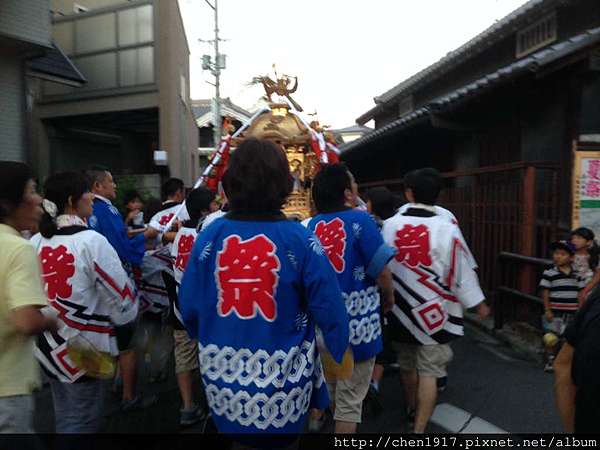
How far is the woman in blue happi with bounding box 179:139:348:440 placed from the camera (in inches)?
85.9

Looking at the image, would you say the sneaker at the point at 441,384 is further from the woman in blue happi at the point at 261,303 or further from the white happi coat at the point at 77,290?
the white happi coat at the point at 77,290

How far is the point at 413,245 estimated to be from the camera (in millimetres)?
3574

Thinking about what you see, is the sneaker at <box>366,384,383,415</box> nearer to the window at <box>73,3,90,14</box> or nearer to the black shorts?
the black shorts

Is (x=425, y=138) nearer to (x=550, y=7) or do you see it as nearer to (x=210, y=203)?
(x=550, y=7)

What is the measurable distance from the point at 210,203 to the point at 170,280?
94 cm

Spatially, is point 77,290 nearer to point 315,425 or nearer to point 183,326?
point 183,326

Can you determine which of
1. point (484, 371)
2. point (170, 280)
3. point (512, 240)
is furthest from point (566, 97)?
point (170, 280)

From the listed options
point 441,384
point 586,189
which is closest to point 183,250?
point 441,384

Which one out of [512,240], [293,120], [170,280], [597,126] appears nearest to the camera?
[170,280]

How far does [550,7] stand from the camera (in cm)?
834

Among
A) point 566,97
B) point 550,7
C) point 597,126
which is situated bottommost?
Result: point 597,126

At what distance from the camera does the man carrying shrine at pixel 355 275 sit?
10.5 feet

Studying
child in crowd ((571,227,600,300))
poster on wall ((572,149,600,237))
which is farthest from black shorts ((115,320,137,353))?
poster on wall ((572,149,600,237))

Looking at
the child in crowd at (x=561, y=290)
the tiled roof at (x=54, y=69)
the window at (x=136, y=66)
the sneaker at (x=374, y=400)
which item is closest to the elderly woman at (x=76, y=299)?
the sneaker at (x=374, y=400)
